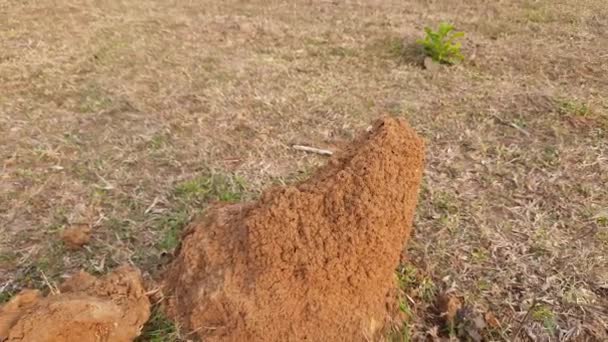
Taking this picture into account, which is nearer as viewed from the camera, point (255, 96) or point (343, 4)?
point (255, 96)

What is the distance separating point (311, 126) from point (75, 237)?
1.76 metres

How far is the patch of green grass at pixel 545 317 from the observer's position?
7.02 feet

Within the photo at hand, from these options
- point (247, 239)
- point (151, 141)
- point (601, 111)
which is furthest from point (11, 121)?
point (601, 111)

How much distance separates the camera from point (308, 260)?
6.37 ft

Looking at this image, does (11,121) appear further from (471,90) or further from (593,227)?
(593,227)

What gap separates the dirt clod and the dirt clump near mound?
53cm

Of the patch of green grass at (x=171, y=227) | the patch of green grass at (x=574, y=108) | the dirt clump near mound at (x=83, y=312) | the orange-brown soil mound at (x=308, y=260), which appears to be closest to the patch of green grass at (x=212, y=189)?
the patch of green grass at (x=171, y=227)

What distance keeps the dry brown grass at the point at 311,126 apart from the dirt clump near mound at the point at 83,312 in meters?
0.44

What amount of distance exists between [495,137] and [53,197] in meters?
2.76

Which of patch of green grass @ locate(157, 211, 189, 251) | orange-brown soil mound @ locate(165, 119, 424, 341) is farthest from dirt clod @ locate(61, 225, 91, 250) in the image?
orange-brown soil mound @ locate(165, 119, 424, 341)

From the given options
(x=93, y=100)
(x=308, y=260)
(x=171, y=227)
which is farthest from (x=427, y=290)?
(x=93, y=100)

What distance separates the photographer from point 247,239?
6.42ft

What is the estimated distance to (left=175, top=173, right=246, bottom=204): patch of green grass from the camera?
2.83 meters

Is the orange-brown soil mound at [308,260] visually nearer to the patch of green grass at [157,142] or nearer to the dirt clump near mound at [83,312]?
the dirt clump near mound at [83,312]
